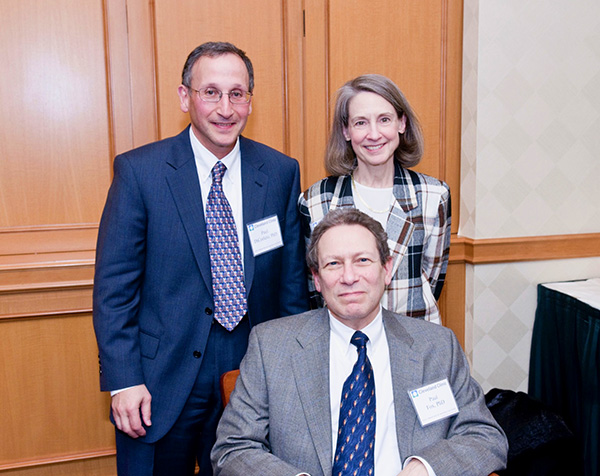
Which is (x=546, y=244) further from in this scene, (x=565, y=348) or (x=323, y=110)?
(x=323, y=110)

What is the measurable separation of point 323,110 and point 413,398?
70.2 inches

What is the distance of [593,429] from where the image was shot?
9.05ft

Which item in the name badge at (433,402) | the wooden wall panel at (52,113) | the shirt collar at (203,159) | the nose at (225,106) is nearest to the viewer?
the name badge at (433,402)

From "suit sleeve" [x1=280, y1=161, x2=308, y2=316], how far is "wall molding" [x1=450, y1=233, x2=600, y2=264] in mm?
1295

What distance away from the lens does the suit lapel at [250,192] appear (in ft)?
6.68

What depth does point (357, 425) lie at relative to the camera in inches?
65.5

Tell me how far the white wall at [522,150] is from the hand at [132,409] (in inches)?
77.9

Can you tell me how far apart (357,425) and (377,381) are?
0.52 ft

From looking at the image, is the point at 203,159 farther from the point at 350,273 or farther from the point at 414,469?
the point at 414,469

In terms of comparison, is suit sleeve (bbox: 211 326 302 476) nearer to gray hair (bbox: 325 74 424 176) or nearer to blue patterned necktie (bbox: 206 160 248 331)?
blue patterned necktie (bbox: 206 160 248 331)

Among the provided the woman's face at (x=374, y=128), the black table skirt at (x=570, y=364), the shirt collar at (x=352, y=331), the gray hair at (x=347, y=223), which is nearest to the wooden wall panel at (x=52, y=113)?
the woman's face at (x=374, y=128)

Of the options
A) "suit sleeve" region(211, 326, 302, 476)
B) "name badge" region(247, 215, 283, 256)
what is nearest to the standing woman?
"name badge" region(247, 215, 283, 256)

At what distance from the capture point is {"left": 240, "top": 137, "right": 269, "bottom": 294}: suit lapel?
2.04 metres

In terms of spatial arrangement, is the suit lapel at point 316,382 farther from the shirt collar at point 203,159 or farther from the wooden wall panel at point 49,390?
the wooden wall panel at point 49,390
